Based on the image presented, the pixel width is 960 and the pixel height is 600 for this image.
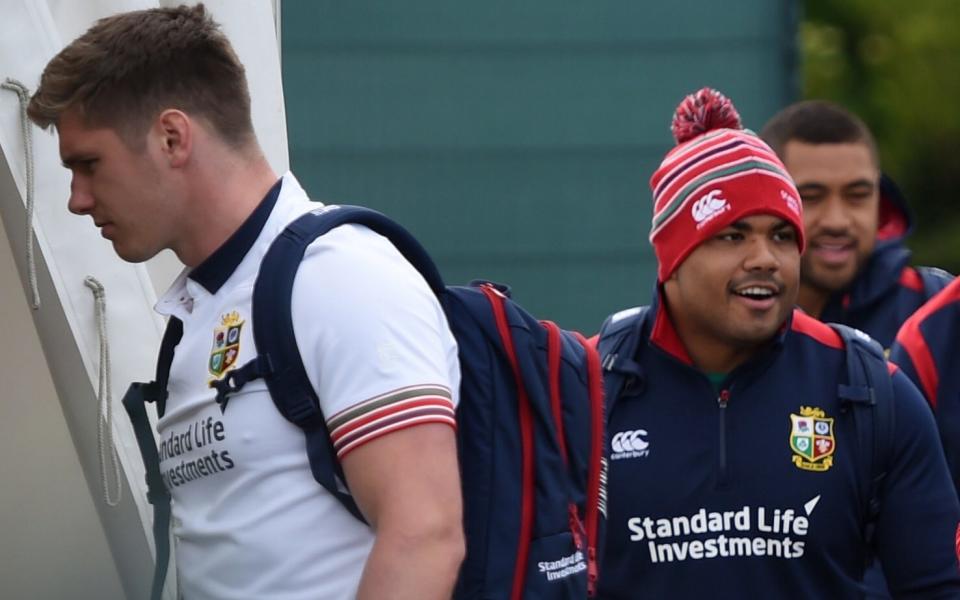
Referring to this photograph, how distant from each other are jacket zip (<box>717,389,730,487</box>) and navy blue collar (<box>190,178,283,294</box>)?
4.18ft

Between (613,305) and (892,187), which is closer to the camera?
(892,187)

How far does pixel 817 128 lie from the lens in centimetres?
477

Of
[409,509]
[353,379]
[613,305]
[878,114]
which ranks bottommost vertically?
[878,114]

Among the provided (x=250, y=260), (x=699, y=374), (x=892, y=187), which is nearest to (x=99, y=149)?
(x=250, y=260)

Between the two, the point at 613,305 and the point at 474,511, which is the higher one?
the point at 474,511

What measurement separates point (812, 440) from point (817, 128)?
62.8 inches

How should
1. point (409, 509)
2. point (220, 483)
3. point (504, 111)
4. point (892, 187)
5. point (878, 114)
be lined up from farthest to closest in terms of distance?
point (878, 114)
point (504, 111)
point (892, 187)
point (220, 483)
point (409, 509)

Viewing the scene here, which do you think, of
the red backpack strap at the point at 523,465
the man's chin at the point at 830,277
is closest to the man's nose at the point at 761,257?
the red backpack strap at the point at 523,465

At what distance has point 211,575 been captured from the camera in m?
2.40

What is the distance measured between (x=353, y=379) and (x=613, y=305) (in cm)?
396

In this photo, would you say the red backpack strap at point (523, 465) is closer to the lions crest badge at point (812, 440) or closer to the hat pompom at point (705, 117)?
the lions crest badge at point (812, 440)

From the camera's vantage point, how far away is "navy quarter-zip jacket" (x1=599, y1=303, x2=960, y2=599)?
3.31 m

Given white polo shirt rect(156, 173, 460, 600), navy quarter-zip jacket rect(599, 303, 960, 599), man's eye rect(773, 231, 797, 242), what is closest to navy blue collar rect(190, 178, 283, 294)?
white polo shirt rect(156, 173, 460, 600)

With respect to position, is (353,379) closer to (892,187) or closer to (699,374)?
(699,374)
